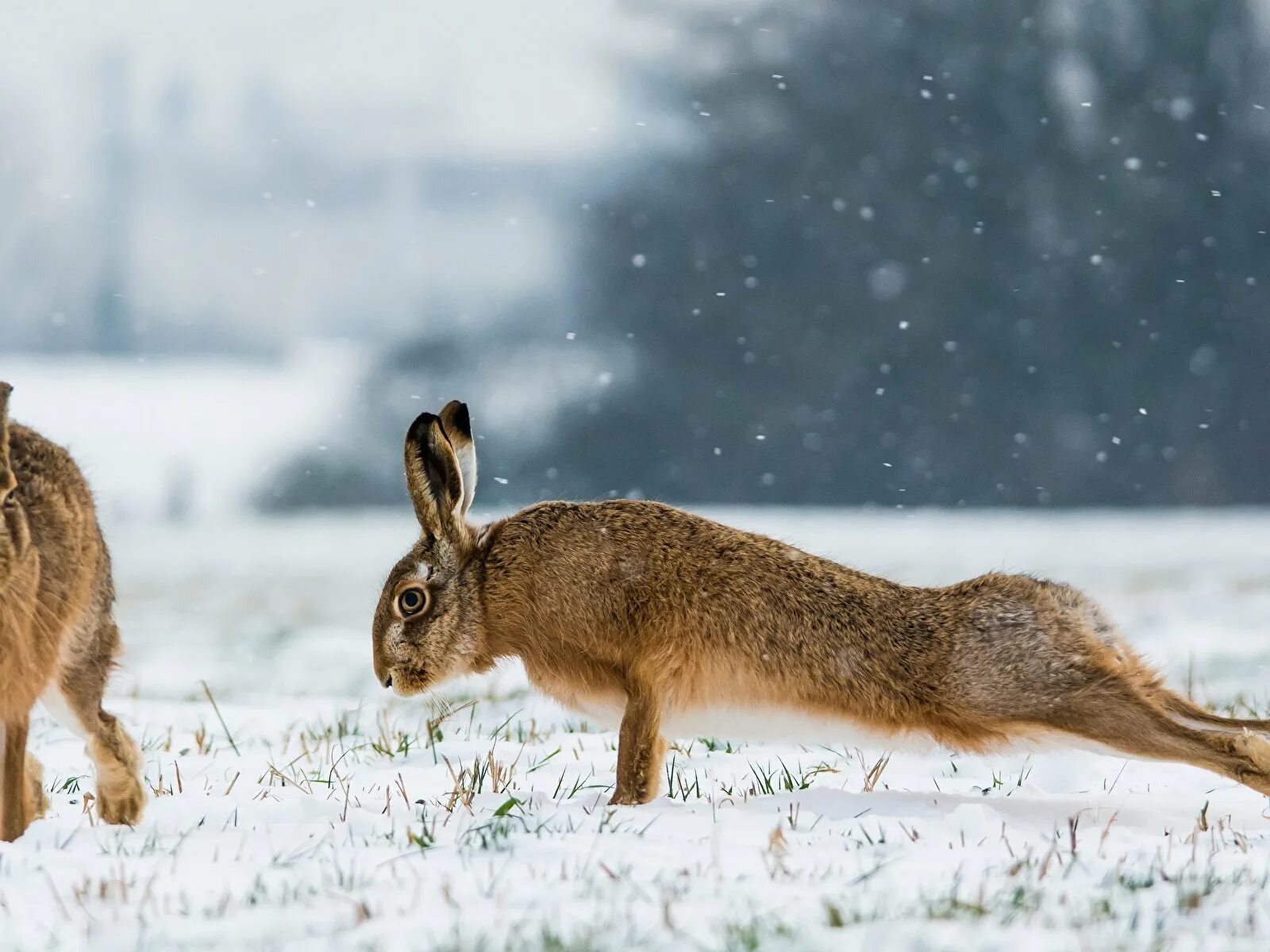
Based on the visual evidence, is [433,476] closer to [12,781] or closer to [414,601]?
[414,601]

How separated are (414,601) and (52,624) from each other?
1231 millimetres

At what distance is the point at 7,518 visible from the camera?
4156mm

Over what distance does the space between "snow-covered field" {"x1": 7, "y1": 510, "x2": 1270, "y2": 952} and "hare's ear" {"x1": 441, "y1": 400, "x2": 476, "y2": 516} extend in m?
0.31

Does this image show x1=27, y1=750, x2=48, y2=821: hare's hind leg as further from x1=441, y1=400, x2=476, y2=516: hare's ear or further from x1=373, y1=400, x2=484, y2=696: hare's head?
x1=441, y1=400, x2=476, y2=516: hare's ear

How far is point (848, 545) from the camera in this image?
19312 millimetres

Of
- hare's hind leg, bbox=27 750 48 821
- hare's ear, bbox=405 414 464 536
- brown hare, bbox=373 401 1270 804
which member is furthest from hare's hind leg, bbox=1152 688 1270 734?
hare's hind leg, bbox=27 750 48 821

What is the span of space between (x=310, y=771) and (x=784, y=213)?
2291 cm

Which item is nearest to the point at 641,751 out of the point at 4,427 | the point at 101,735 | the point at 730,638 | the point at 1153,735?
the point at 730,638

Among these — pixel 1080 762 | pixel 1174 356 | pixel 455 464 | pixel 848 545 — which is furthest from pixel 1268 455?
pixel 455 464

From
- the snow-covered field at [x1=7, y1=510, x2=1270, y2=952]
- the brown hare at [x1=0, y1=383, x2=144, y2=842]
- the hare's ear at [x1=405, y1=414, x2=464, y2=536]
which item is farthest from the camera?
the hare's ear at [x1=405, y1=414, x2=464, y2=536]

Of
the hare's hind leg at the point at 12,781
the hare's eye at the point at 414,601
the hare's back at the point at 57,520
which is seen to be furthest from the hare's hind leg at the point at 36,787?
the hare's eye at the point at 414,601

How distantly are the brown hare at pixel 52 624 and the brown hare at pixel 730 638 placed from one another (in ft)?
3.14

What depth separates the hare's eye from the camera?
521 centimetres

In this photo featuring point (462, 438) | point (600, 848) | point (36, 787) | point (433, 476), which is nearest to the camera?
point (600, 848)
